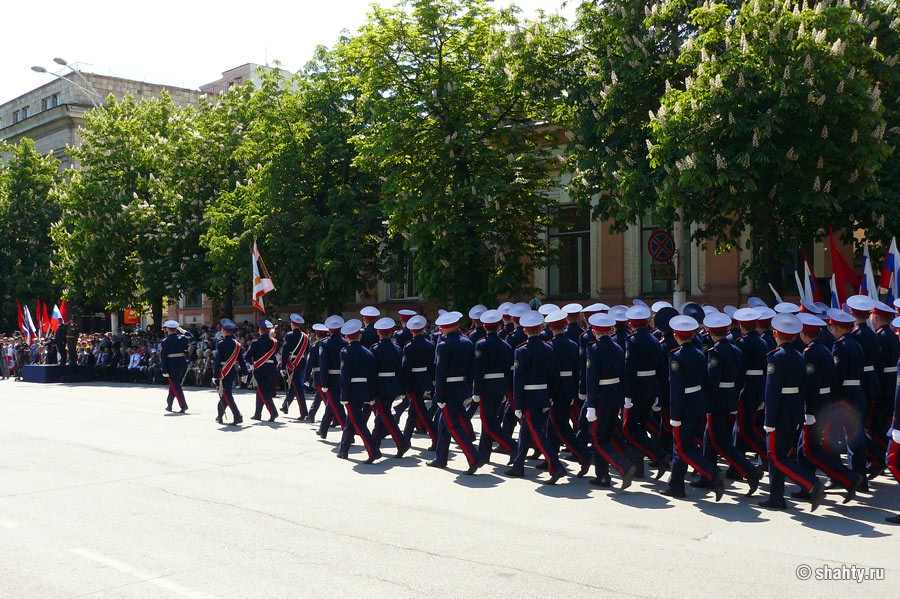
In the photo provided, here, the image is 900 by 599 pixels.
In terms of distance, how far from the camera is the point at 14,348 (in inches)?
1569

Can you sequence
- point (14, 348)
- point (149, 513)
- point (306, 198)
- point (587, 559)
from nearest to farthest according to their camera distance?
point (587, 559), point (149, 513), point (306, 198), point (14, 348)

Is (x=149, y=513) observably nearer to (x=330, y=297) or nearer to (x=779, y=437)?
(x=779, y=437)

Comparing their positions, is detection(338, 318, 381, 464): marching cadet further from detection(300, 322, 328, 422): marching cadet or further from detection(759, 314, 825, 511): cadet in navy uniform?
detection(759, 314, 825, 511): cadet in navy uniform

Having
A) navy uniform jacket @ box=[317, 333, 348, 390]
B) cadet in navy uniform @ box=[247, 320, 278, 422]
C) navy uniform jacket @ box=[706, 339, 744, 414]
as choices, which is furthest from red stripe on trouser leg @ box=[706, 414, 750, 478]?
cadet in navy uniform @ box=[247, 320, 278, 422]

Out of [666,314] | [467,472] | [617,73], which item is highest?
[617,73]

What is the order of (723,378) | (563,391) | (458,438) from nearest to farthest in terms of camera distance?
(723,378)
(563,391)
(458,438)

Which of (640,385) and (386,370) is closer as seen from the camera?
(640,385)

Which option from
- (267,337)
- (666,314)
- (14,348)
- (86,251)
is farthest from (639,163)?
(14,348)

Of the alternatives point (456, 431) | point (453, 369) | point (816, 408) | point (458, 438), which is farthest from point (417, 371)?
point (816, 408)

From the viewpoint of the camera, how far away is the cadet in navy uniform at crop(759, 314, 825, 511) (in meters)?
8.98

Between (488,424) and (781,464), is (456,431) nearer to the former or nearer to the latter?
(488,424)

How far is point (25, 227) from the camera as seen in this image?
46656mm

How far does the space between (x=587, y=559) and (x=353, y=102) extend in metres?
23.1

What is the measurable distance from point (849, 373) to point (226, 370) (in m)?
11.2
